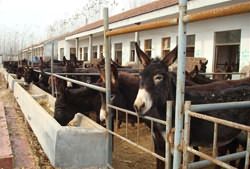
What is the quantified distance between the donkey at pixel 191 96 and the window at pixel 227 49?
633 cm

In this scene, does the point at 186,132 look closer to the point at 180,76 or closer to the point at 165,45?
the point at 180,76

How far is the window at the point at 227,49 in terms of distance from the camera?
34.0ft

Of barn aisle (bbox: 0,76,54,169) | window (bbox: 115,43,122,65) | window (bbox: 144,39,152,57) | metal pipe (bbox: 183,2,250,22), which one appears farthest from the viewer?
window (bbox: 115,43,122,65)

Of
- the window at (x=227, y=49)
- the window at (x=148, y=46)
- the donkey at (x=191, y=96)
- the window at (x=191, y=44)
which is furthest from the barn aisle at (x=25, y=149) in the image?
the window at (x=148, y=46)

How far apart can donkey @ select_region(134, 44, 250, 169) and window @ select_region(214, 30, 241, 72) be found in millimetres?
6329

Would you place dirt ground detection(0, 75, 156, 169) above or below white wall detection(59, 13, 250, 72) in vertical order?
below

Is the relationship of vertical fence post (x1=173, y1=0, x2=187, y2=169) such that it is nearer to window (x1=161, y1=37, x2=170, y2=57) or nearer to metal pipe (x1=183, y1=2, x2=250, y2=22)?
metal pipe (x1=183, y1=2, x2=250, y2=22)

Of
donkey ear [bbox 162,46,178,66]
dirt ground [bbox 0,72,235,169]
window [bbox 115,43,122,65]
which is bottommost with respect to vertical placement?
dirt ground [bbox 0,72,235,169]

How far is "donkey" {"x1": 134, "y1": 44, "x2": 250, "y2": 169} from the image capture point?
3.30m

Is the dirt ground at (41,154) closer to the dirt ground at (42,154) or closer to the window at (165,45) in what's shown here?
the dirt ground at (42,154)

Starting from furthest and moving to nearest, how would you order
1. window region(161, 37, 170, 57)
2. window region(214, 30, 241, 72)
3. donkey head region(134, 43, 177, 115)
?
window region(161, 37, 170, 57), window region(214, 30, 241, 72), donkey head region(134, 43, 177, 115)

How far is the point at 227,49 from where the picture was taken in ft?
36.8

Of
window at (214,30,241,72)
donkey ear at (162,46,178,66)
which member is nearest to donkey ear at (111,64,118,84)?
donkey ear at (162,46,178,66)

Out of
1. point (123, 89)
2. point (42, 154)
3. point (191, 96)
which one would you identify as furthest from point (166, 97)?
point (42, 154)
